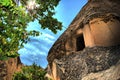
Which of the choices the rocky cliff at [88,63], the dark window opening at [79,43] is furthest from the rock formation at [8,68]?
the rocky cliff at [88,63]

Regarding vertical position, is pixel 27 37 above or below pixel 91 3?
below

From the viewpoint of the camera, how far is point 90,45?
63.3ft

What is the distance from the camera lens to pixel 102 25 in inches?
794

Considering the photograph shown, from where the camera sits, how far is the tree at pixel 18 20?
33.9ft

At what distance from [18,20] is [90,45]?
9694mm

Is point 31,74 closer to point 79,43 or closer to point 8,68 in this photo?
point 79,43

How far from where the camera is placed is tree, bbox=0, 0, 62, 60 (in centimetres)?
1033

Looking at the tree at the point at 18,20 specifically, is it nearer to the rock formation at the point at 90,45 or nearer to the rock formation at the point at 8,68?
the rock formation at the point at 90,45

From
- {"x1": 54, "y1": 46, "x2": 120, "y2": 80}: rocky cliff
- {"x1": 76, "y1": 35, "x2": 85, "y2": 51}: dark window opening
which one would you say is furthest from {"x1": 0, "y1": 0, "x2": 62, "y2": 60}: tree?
{"x1": 76, "y1": 35, "x2": 85, "y2": 51}: dark window opening

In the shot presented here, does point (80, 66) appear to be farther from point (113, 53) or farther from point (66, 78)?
point (113, 53)

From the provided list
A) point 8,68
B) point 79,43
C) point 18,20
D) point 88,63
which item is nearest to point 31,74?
point 79,43

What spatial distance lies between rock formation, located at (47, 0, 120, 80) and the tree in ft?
14.6

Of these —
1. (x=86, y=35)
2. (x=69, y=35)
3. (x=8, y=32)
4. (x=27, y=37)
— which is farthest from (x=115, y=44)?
(x=8, y=32)

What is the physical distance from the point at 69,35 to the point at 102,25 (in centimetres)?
328
